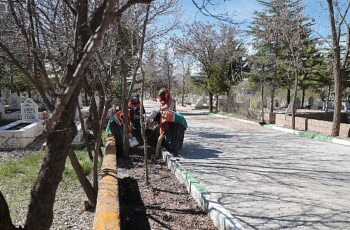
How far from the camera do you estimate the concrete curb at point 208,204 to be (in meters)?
4.63

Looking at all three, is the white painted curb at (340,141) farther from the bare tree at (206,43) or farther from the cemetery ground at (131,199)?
the bare tree at (206,43)

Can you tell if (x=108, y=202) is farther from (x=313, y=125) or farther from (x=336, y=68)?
(x=313, y=125)

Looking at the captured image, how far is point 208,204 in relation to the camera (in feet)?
17.7

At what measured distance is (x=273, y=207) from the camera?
564cm

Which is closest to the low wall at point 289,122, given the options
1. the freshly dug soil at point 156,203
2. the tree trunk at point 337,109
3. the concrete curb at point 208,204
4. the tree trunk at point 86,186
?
the tree trunk at point 337,109

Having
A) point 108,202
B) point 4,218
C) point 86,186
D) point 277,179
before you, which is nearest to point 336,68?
point 277,179

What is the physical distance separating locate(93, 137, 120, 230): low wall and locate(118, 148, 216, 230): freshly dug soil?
42cm

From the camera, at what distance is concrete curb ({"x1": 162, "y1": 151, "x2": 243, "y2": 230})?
15.2 feet

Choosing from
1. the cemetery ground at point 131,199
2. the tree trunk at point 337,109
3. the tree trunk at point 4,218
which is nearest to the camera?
the tree trunk at point 4,218

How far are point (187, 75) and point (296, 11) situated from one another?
121 ft

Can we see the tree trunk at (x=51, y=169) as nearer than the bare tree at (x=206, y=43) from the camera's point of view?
Yes

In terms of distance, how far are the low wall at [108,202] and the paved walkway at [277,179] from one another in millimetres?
1597

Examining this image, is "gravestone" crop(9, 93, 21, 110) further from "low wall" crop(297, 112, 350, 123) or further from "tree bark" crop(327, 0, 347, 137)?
"tree bark" crop(327, 0, 347, 137)

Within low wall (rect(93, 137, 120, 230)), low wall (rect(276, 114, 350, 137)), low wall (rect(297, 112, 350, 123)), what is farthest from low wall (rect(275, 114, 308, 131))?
low wall (rect(93, 137, 120, 230))
